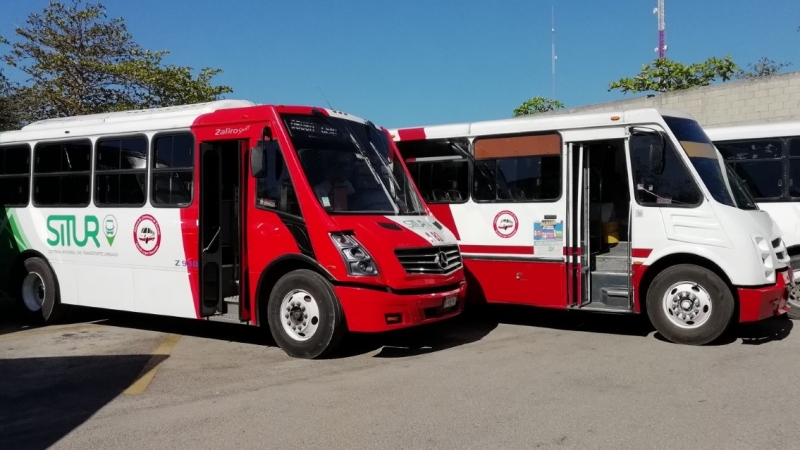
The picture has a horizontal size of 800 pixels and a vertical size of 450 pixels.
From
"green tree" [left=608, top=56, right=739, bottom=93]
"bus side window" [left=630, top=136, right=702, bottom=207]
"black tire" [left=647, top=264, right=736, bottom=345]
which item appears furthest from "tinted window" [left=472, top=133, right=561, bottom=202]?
"green tree" [left=608, top=56, right=739, bottom=93]

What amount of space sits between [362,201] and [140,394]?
3.09m

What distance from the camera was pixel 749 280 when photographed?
7.77 meters

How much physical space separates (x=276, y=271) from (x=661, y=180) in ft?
15.7

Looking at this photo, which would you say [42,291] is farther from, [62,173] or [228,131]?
[228,131]

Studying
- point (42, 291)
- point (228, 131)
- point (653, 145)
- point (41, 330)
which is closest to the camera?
point (228, 131)

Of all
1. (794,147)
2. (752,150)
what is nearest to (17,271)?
(752,150)

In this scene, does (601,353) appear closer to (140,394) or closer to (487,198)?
(487,198)

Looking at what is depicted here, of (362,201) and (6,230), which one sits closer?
(362,201)

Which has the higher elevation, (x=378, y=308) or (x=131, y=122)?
(x=131, y=122)

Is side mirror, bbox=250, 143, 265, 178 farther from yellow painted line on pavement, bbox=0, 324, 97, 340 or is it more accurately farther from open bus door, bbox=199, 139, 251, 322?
yellow painted line on pavement, bbox=0, 324, 97, 340

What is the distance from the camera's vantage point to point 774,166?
10352mm

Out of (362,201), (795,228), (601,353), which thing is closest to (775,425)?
(601,353)

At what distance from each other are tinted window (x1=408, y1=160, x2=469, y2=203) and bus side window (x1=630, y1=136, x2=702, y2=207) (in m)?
2.44

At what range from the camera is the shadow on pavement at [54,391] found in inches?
210
